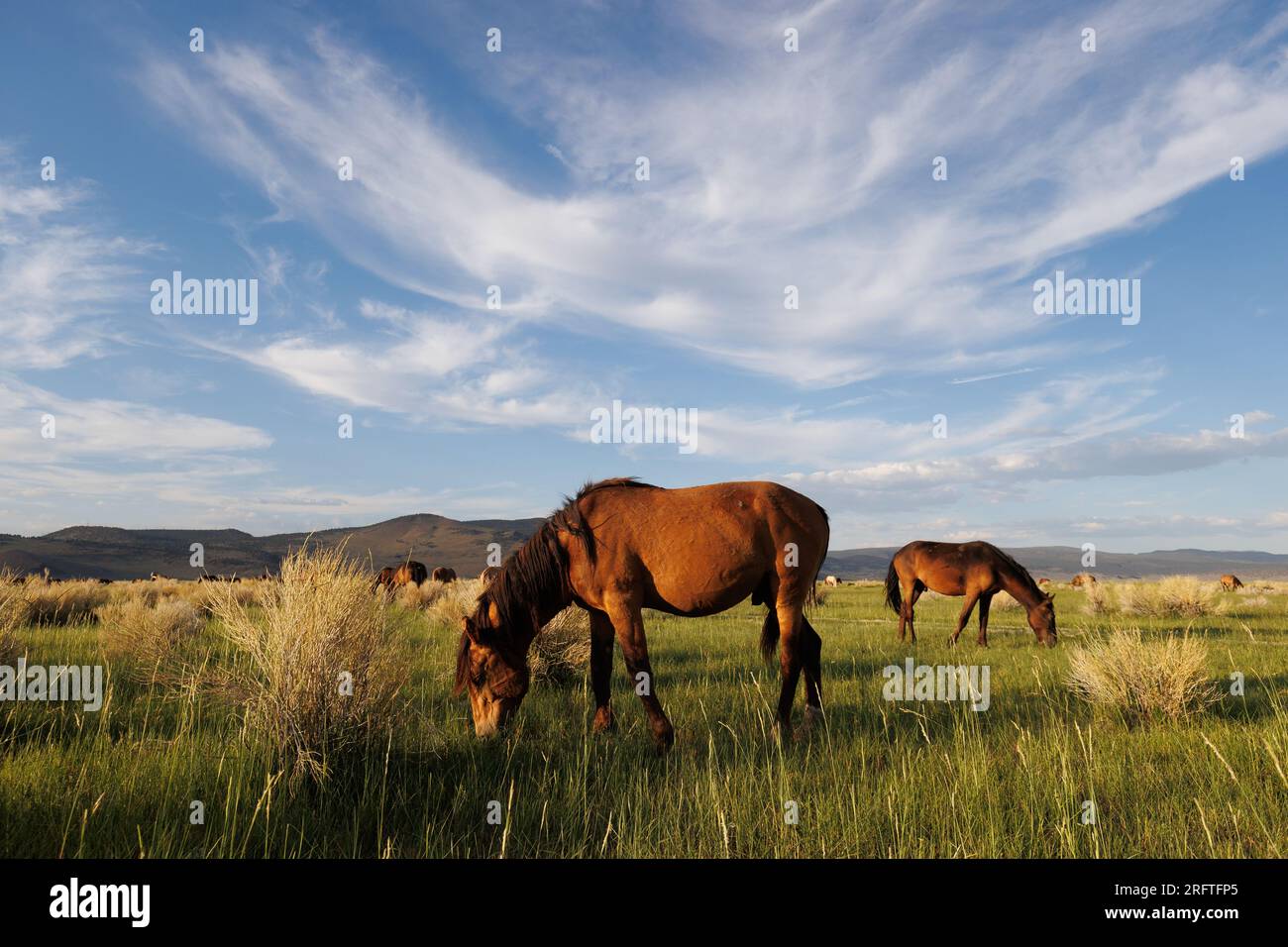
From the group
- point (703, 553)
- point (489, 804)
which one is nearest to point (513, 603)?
point (703, 553)

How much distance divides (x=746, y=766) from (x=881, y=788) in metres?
1.06

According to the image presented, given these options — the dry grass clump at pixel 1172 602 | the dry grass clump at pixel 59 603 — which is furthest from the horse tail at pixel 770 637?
the dry grass clump at pixel 1172 602

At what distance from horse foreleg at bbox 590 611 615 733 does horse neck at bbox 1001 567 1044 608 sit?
42.0 ft

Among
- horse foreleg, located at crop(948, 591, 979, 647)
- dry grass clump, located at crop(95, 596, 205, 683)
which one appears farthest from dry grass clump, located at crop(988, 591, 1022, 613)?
dry grass clump, located at crop(95, 596, 205, 683)

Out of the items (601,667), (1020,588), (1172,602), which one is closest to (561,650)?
(601,667)

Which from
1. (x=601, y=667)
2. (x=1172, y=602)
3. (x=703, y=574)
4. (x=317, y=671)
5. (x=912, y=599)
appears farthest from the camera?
(x=1172, y=602)

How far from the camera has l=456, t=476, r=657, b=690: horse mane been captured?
6711mm

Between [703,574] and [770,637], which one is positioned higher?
[703,574]

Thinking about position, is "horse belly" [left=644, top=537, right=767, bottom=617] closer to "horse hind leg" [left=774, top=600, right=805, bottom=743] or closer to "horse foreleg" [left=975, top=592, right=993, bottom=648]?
"horse hind leg" [left=774, top=600, right=805, bottom=743]

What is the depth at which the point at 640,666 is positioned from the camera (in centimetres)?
612

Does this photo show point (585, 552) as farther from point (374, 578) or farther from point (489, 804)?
point (489, 804)

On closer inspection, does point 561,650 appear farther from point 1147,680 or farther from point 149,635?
point 1147,680

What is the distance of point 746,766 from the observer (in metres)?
5.13

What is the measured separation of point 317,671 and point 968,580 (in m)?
15.7
